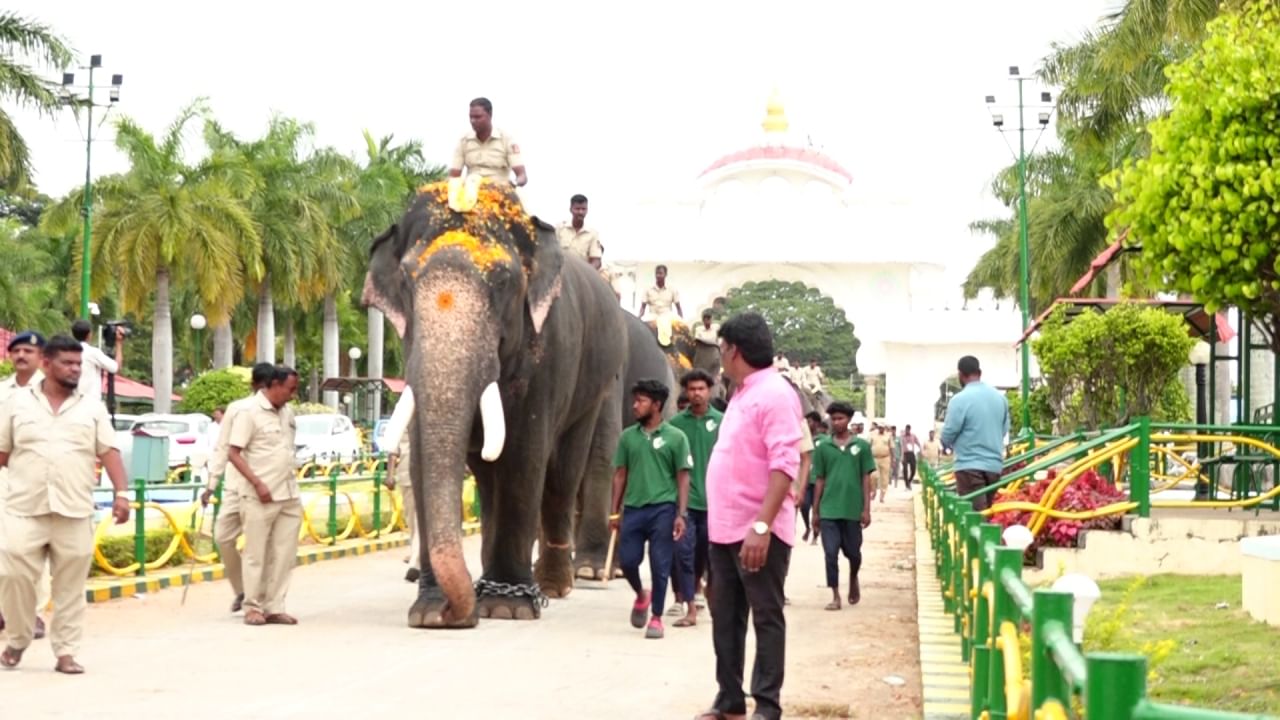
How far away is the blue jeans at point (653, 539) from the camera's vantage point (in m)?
11.9

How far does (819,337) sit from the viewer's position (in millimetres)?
103875

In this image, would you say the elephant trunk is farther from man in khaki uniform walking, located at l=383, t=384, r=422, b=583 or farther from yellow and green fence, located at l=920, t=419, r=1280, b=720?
yellow and green fence, located at l=920, t=419, r=1280, b=720

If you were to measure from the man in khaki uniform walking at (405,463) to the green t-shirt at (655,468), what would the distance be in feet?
4.48

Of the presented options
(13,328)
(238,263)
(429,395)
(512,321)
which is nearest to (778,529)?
(429,395)

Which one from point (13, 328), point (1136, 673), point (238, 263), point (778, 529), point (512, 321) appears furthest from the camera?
point (13, 328)

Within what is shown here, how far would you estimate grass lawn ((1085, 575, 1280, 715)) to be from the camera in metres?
8.87

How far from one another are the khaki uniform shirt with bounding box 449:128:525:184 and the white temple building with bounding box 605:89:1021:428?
1890 inches

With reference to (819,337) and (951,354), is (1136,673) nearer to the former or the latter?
(951,354)

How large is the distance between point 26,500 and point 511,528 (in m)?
3.65

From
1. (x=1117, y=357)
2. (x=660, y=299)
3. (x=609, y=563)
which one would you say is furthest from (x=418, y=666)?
(x=1117, y=357)

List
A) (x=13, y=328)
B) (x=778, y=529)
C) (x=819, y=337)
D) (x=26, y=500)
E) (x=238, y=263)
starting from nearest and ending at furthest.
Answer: (x=778, y=529) < (x=26, y=500) < (x=238, y=263) < (x=13, y=328) < (x=819, y=337)

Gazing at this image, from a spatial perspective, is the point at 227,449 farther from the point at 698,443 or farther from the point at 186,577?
the point at 698,443

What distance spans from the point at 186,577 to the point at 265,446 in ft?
9.05

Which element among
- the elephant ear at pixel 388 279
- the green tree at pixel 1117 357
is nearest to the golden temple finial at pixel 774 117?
the green tree at pixel 1117 357
